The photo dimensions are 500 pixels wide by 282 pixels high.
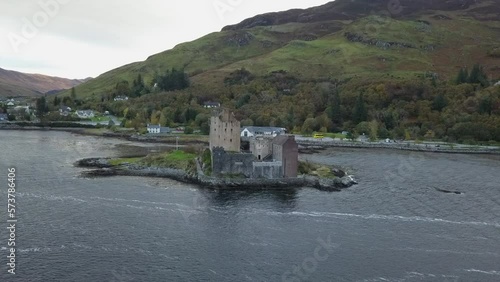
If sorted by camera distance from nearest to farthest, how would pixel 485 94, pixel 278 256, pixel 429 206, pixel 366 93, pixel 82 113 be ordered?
pixel 278 256 < pixel 429 206 < pixel 485 94 < pixel 366 93 < pixel 82 113

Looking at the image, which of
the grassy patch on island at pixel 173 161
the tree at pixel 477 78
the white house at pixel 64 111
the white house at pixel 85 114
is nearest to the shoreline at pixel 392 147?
the grassy patch on island at pixel 173 161

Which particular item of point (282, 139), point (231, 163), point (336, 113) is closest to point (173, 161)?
point (231, 163)

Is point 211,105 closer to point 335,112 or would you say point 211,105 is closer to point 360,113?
point 335,112

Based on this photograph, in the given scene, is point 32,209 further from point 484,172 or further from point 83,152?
point 484,172

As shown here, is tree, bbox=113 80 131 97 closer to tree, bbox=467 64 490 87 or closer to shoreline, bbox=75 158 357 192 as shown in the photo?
tree, bbox=467 64 490 87

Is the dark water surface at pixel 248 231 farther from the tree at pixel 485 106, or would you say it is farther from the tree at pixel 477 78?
the tree at pixel 477 78

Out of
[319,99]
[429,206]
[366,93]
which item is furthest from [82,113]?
[429,206]
